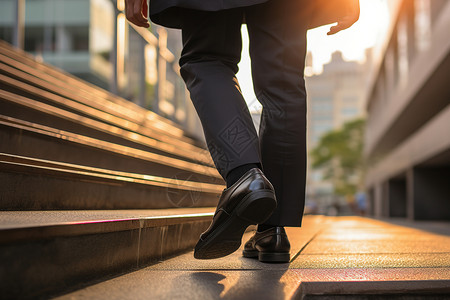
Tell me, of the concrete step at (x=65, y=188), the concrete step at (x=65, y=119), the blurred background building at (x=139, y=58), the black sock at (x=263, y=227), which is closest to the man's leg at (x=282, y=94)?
the black sock at (x=263, y=227)

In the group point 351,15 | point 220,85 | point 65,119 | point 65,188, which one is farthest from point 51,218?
point 65,119

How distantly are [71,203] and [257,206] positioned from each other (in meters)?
0.84

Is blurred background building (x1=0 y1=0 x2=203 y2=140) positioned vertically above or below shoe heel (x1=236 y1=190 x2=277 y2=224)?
above

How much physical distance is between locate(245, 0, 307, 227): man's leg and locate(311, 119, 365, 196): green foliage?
112 ft

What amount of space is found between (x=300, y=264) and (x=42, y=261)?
32.8 inches

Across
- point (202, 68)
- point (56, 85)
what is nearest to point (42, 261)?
point (202, 68)

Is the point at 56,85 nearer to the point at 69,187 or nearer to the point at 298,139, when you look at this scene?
the point at 69,187

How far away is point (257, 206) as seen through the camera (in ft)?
4.01

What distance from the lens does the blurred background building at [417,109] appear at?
1015cm

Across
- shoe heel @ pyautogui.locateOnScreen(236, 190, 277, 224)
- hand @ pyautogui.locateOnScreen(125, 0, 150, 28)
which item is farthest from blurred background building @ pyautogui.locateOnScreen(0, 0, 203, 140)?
shoe heel @ pyautogui.locateOnScreen(236, 190, 277, 224)

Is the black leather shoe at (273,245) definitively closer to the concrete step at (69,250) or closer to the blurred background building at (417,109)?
the concrete step at (69,250)

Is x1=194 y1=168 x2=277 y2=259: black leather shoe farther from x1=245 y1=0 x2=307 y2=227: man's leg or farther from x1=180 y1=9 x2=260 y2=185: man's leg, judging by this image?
x1=245 y1=0 x2=307 y2=227: man's leg

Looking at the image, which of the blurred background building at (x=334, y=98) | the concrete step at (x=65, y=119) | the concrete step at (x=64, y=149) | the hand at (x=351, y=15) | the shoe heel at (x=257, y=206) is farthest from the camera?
the blurred background building at (x=334, y=98)

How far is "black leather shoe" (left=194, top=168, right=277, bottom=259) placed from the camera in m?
1.21
